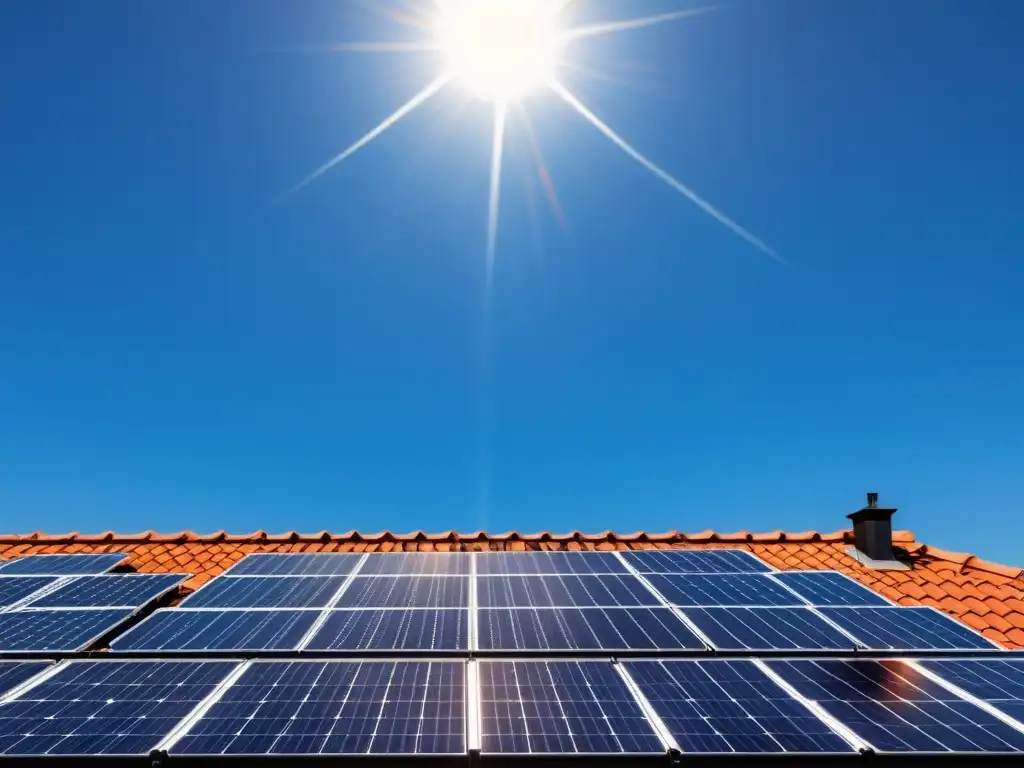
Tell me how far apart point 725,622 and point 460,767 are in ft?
14.7

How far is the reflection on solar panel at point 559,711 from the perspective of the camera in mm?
5551

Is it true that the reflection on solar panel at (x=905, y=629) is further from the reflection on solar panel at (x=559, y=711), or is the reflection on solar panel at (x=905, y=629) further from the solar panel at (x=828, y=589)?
the reflection on solar panel at (x=559, y=711)

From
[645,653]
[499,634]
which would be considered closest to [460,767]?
[499,634]

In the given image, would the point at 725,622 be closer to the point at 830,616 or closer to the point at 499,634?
the point at 830,616

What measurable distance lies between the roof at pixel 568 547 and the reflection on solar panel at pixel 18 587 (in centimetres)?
217

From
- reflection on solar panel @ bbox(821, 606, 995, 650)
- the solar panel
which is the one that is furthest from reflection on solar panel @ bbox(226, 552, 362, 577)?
reflection on solar panel @ bbox(821, 606, 995, 650)

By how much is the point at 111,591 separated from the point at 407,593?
5031mm

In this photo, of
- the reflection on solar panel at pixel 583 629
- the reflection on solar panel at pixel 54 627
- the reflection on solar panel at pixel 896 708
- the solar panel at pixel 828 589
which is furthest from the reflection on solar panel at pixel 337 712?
the solar panel at pixel 828 589

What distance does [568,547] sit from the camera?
13.2 m

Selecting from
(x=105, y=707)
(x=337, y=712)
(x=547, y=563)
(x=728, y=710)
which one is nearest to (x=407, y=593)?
(x=547, y=563)

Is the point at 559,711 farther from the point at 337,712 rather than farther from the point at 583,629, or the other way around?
the point at 337,712

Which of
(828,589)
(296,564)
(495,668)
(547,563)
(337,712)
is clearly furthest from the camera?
(296,564)

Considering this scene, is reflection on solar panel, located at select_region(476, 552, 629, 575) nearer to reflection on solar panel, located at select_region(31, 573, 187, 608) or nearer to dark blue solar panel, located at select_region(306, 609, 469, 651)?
dark blue solar panel, located at select_region(306, 609, 469, 651)

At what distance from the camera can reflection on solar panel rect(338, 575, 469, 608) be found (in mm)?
8578
